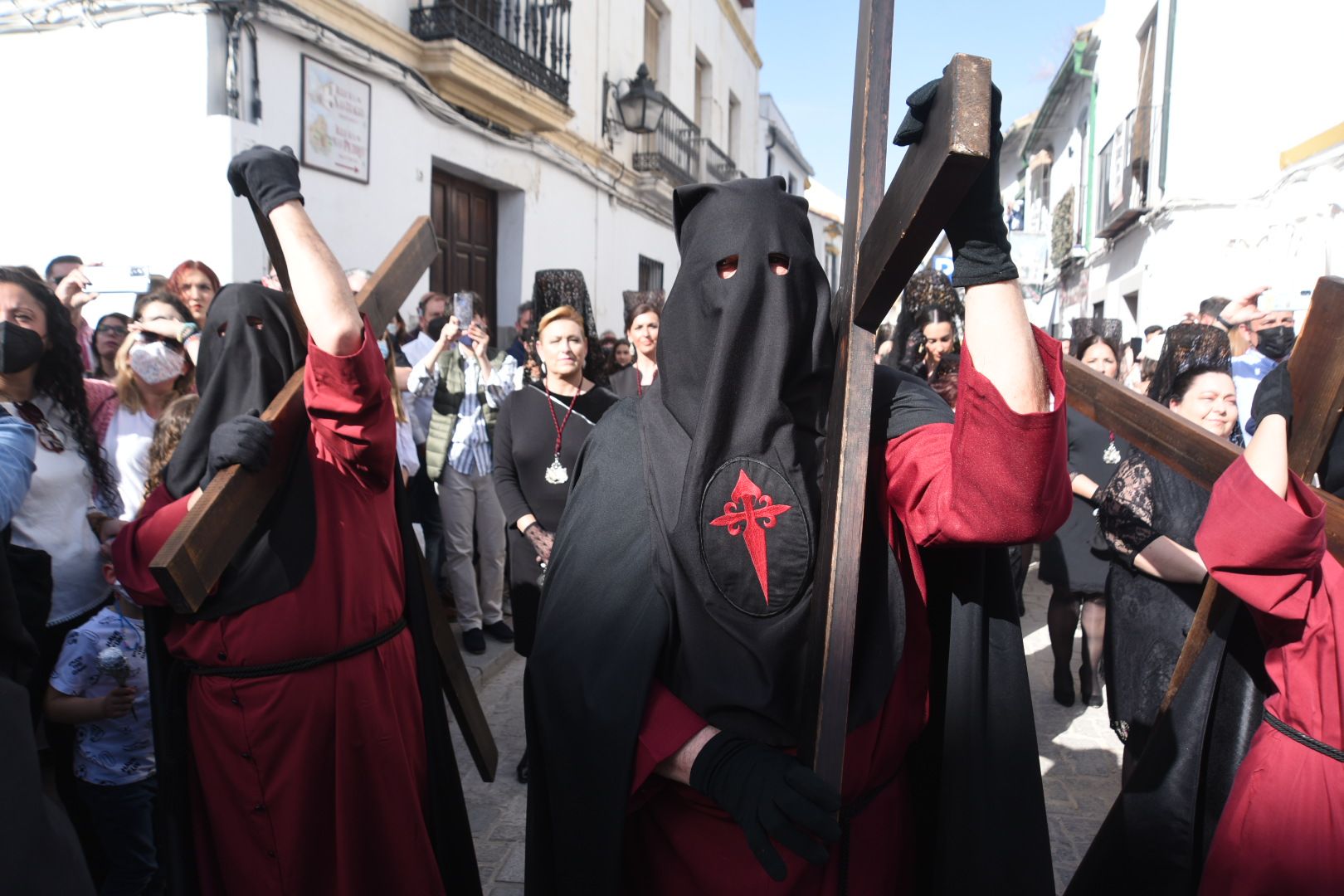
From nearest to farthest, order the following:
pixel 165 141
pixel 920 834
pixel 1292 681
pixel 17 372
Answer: pixel 920 834 → pixel 1292 681 → pixel 17 372 → pixel 165 141

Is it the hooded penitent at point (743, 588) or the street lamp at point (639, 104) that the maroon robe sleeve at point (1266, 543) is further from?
the street lamp at point (639, 104)

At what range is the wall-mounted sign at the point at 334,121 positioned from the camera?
6.95 m

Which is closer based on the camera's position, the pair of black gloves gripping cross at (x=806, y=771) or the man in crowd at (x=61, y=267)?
the pair of black gloves gripping cross at (x=806, y=771)

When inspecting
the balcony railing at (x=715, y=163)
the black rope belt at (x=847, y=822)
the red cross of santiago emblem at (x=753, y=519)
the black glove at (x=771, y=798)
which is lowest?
the black rope belt at (x=847, y=822)

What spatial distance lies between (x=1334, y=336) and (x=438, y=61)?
788 cm

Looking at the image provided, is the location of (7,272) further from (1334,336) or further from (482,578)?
(1334,336)

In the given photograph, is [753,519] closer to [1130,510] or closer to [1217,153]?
[1130,510]

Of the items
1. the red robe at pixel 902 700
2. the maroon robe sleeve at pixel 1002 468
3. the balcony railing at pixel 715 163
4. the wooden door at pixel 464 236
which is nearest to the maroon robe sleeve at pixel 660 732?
the red robe at pixel 902 700

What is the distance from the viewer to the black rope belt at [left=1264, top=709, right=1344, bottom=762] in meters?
1.95

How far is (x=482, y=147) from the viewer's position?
9.62m

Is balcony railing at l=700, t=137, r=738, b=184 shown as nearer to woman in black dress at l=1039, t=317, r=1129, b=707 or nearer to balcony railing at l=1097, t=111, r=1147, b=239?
balcony railing at l=1097, t=111, r=1147, b=239

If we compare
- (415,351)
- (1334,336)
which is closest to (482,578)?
(415,351)

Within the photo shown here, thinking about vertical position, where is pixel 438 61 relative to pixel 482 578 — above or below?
above

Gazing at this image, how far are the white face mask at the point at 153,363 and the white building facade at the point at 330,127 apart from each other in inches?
119
